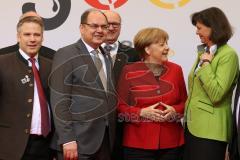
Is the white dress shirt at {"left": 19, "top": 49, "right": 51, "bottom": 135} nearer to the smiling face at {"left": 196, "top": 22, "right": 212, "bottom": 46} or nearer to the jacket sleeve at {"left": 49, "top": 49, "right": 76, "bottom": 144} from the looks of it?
the jacket sleeve at {"left": 49, "top": 49, "right": 76, "bottom": 144}

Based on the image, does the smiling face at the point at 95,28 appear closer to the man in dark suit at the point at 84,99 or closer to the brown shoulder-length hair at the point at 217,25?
the man in dark suit at the point at 84,99

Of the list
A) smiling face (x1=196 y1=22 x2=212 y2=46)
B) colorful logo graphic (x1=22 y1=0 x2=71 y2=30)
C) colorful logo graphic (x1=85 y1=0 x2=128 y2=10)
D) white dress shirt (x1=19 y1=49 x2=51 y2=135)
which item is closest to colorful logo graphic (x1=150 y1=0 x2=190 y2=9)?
colorful logo graphic (x1=85 y1=0 x2=128 y2=10)

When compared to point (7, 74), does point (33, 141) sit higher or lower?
lower

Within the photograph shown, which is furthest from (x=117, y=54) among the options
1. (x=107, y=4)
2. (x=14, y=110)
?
(x=14, y=110)

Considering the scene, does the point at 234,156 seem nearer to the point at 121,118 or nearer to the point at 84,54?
the point at 121,118

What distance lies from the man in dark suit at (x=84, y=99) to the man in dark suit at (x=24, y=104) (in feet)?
0.26

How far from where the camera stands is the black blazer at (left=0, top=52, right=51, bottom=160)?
252 cm

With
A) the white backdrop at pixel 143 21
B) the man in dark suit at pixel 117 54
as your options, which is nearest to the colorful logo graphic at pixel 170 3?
the white backdrop at pixel 143 21

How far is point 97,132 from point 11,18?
4.92ft

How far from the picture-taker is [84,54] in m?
2.63

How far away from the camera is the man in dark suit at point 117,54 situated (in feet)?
9.59

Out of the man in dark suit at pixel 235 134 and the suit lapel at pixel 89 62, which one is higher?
the suit lapel at pixel 89 62

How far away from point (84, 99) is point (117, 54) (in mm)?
660

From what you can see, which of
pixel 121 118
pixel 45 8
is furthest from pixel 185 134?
pixel 45 8
